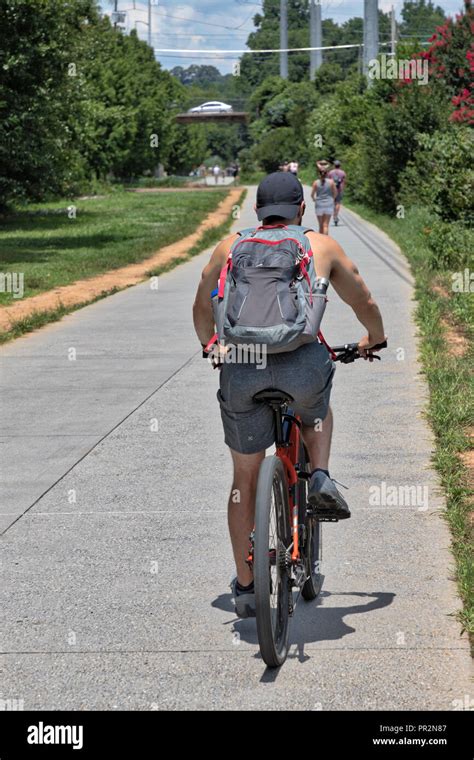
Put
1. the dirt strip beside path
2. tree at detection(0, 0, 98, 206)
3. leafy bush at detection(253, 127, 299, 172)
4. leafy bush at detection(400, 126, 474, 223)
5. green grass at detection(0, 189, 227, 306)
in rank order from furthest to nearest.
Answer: leafy bush at detection(253, 127, 299, 172), tree at detection(0, 0, 98, 206), green grass at detection(0, 189, 227, 306), leafy bush at detection(400, 126, 474, 223), the dirt strip beside path

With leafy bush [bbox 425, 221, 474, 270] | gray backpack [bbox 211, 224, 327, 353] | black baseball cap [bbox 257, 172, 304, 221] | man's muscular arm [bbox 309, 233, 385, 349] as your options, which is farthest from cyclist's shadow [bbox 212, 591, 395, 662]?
leafy bush [bbox 425, 221, 474, 270]

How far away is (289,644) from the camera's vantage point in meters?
4.91

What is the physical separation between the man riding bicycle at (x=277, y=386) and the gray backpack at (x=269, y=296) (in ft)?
0.42

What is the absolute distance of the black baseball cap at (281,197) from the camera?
15.6 ft

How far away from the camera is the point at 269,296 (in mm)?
4438

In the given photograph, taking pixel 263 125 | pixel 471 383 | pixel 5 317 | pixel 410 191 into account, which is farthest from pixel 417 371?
pixel 263 125

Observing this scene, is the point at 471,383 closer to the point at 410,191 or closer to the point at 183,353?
the point at 183,353

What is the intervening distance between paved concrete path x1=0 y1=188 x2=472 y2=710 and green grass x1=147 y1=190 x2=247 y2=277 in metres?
11.7

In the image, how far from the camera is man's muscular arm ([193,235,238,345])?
15.6 feet

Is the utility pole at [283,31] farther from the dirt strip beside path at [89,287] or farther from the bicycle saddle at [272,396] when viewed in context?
the bicycle saddle at [272,396]

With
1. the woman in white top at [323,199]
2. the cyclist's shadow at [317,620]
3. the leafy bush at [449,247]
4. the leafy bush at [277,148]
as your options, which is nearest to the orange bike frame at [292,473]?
the cyclist's shadow at [317,620]

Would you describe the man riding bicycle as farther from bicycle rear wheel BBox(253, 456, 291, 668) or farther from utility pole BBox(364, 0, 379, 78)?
utility pole BBox(364, 0, 379, 78)

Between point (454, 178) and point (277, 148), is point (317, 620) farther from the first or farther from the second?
point (277, 148)

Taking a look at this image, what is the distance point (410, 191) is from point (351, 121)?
18.8 metres
